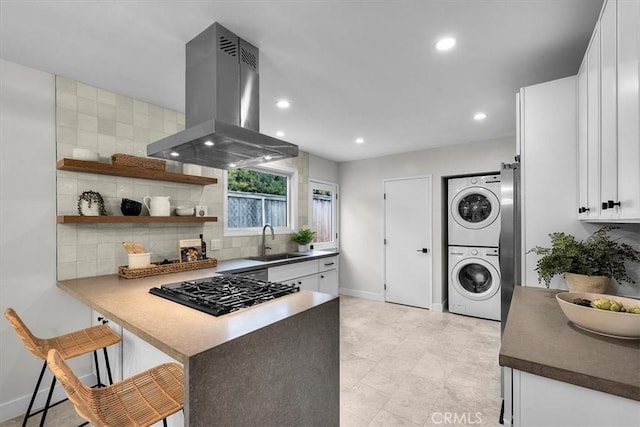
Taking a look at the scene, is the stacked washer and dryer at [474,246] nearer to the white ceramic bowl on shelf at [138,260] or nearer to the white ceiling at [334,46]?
the white ceiling at [334,46]

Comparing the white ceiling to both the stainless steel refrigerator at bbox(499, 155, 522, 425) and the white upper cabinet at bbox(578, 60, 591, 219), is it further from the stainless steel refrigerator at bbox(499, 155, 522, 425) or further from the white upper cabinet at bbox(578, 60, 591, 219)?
the stainless steel refrigerator at bbox(499, 155, 522, 425)

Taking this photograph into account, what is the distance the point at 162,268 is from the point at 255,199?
5.66ft

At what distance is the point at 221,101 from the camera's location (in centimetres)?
170

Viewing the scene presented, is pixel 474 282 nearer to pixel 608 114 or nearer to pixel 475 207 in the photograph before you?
pixel 475 207

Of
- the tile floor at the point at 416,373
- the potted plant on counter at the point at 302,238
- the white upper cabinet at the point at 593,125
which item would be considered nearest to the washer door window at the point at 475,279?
the tile floor at the point at 416,373

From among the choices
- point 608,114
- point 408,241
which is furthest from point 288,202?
point 608,114

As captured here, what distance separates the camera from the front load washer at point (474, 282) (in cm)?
389

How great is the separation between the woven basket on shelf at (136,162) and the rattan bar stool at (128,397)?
→ 1.68m

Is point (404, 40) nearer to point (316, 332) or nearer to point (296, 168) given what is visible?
point (316, 332)

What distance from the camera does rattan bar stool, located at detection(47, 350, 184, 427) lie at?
97 cm

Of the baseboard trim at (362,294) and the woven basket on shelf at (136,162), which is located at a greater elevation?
the woven basket on shelf at (136,162)

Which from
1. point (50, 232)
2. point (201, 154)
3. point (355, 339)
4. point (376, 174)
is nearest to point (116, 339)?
point (50, 232)

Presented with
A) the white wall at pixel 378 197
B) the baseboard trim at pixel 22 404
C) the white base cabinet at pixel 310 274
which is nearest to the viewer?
the baseboard trim at pixel 22 404

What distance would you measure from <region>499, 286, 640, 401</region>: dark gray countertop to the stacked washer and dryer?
2.81 meters
